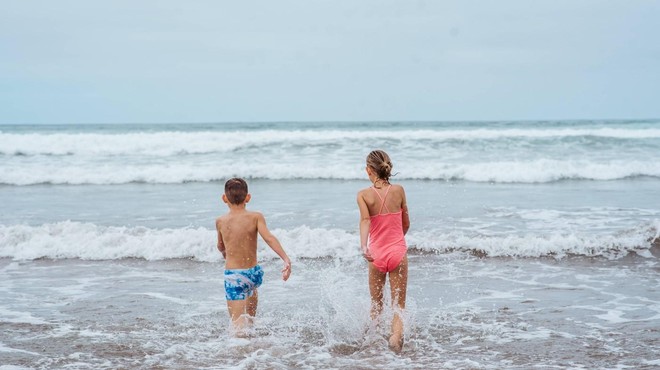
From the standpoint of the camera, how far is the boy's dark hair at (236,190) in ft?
17.6

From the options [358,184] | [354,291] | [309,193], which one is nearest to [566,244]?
[354,291]

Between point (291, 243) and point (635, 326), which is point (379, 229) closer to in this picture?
point (635, 326)

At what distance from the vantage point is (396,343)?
205 inches

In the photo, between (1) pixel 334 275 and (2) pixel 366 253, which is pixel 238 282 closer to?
(2) pixel 366 253

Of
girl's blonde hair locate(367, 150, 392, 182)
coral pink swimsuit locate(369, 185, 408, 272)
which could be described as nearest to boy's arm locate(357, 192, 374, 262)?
coral pink swimsuit locate(369, 185, 408, 272)

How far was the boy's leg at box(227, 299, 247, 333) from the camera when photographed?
5488 mm

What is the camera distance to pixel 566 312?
631cm

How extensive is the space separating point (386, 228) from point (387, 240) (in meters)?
0.10

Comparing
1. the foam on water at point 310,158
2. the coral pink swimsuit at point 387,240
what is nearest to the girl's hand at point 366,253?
the coral pink swimsuit at point 387,240

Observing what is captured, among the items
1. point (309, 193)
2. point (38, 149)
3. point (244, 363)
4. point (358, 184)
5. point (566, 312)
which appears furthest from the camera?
point (38, 149)

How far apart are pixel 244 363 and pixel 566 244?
5.71 meters

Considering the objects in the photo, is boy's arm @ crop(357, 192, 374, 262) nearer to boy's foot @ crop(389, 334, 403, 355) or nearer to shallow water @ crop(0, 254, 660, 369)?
boy's foot @ crop(389, 334, 403, 355)

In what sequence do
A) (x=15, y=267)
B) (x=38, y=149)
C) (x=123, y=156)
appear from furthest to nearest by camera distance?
(x=38, y=149) → (x=123, y=156) → (x=15, y=267)

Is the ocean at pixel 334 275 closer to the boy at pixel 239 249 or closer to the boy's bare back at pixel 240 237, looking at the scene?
the boy at pixel 239 249
